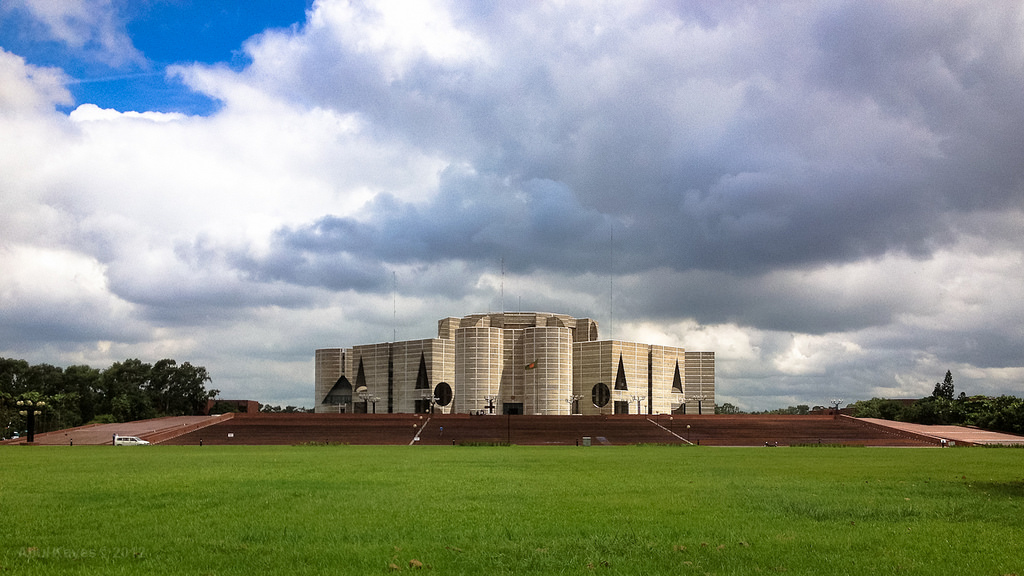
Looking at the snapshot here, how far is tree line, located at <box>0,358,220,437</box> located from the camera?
74.4 m

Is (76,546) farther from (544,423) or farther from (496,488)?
(544,423)

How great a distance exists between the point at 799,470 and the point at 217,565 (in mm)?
16855

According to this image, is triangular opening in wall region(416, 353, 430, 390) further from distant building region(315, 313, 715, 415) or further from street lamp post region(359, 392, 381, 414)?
street lamp post region(359, 392, 381, 414)

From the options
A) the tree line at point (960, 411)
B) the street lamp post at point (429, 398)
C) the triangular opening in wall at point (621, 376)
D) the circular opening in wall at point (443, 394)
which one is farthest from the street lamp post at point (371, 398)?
the tree line at point (960, 411)

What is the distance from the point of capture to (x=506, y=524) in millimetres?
10820

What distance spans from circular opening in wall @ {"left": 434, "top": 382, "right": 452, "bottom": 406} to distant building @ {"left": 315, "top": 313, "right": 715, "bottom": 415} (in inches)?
4.4

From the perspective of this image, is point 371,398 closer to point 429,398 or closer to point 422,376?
point 422,376

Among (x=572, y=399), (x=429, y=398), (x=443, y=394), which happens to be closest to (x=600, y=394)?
(x=572, y=399)

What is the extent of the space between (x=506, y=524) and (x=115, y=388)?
7916cm

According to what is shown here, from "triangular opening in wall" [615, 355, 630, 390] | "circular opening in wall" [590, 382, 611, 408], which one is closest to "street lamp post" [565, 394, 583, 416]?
"circular opening in wall" [590, 382, 611, 408]

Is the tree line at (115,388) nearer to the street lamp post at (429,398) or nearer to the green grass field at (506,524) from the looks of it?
the street lamp post at (429,398)

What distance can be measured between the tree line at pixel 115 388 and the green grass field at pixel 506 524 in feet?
208

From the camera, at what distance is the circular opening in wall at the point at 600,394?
89.3 m

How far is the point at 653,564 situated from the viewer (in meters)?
8.40
